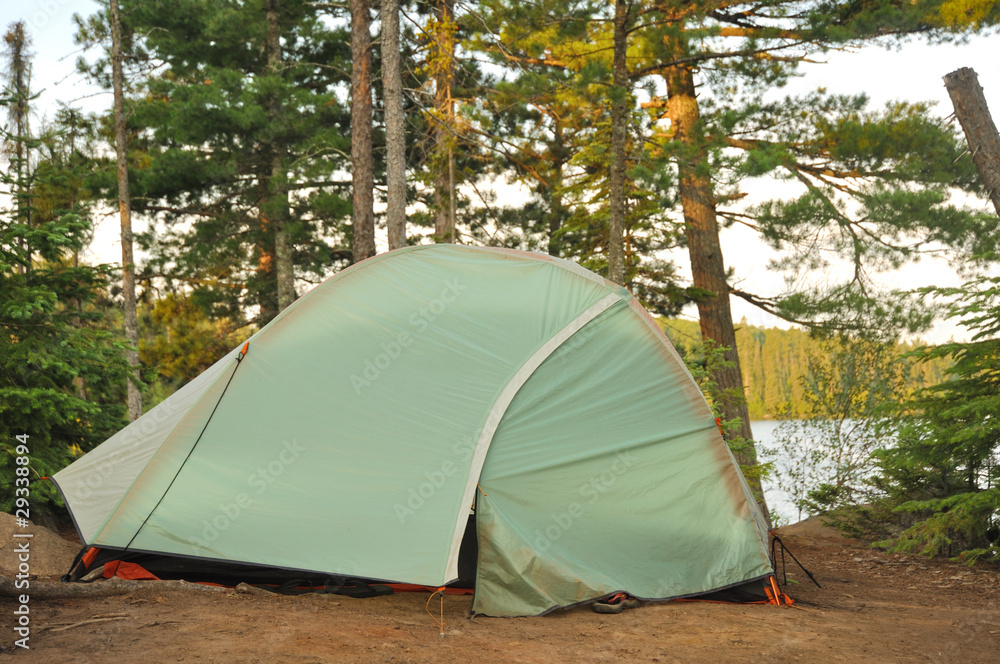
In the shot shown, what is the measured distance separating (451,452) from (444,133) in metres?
8.82

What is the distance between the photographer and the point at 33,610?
348cm

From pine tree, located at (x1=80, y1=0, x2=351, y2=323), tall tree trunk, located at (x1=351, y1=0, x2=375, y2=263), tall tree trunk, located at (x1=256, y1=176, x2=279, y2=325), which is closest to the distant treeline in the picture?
tall tree trunk, located at (x1=351, y1=0, x2=375, y2=263)

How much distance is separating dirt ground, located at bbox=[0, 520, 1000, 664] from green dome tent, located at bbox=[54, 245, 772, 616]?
231mm

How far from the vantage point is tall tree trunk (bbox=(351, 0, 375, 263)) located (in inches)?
363

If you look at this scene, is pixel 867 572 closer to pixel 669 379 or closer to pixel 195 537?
pixel 669 379

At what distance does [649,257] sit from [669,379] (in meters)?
8.00

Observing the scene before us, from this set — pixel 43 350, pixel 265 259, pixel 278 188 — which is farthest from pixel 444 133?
pixel 43 350

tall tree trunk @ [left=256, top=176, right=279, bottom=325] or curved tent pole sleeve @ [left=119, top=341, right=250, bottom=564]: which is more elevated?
tall tree trunk @ [left=256, top=176, right=279, bottom=325]

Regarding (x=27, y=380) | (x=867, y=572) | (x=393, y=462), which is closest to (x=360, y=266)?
(x=393, y=462)

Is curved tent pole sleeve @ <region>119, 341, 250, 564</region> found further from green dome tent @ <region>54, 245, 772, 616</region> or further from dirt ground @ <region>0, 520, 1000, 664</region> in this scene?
dirt ground @ <region>0, 520, 1000, 664</region>

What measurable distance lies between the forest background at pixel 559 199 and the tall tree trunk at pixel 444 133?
0.07 metres

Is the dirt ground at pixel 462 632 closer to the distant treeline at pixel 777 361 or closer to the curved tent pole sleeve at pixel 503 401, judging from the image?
the curved tent pole sleeve at pixel 503 401

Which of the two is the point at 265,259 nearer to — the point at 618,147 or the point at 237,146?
the point at 237,146

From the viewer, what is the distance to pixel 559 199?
539 inches
